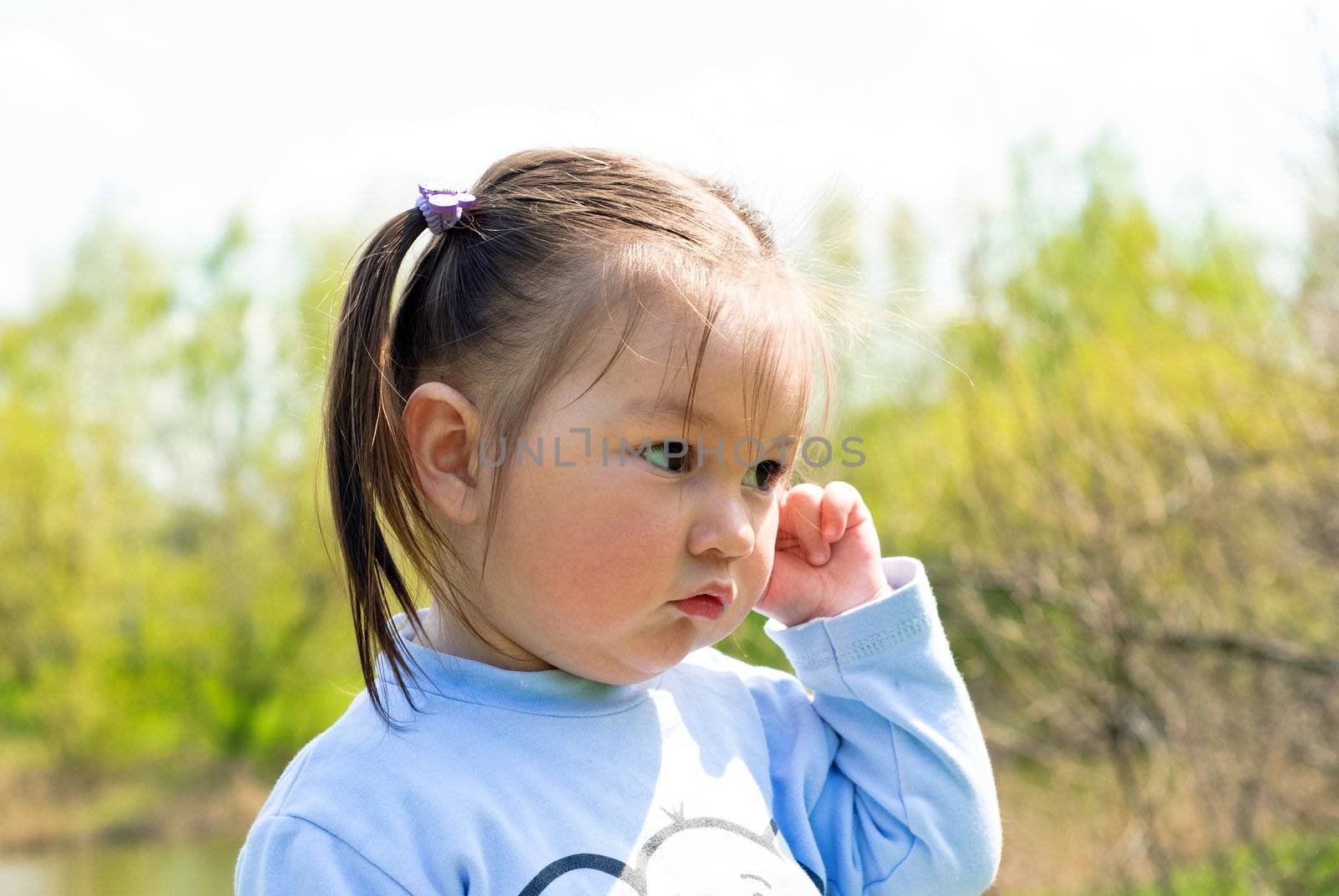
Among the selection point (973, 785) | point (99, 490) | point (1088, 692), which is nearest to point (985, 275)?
point (1088, 692)

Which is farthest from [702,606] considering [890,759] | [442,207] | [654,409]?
[442,207]

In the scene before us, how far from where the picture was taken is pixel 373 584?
1.30 m

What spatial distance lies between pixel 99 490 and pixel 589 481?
53.2 ft

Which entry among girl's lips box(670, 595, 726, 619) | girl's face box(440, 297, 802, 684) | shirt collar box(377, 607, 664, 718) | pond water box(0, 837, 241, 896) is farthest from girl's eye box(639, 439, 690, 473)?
pond water box(0, 837, 241, 896)

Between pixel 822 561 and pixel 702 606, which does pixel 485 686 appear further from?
pixel 822 561

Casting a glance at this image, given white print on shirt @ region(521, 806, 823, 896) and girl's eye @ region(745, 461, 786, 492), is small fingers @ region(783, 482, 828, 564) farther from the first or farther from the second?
white print on shirt @ region(521, 806, 823, 896)

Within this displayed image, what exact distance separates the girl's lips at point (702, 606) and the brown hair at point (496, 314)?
7.9 inches

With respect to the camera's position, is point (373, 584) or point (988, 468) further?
point (988, 468)

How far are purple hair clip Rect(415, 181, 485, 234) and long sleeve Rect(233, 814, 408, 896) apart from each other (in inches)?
24.4

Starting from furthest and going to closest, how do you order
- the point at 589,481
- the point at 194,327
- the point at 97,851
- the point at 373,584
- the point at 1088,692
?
1. the point at 194,327
2. the point at 97,851
3. the point at 1088,692
4. the point at 373,584
5. the point at 589,481

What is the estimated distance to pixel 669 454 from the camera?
3.94 ft

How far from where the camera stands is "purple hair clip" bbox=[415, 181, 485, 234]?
53.4 inches

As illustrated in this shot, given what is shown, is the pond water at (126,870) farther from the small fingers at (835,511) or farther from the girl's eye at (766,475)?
the girl's eye at (766,475)

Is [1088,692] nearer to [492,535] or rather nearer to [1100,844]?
[1100,844]
